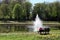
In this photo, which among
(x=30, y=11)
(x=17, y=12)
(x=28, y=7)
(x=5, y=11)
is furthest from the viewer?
(x=30, y=11)

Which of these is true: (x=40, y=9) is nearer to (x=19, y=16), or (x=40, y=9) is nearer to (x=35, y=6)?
(x=35, y=6)

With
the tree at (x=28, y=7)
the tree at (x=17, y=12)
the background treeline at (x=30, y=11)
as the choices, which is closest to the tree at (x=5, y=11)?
the background treeline at (x=30, y=11)

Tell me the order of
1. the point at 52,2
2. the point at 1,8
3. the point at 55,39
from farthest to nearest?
the point at 52,2 < the point at 1,8 < the point at 55,39

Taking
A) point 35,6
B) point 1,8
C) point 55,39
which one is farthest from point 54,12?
point 55,39

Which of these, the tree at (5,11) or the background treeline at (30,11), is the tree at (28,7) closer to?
the background treeline at (30,11)

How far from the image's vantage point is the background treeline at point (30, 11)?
77438 mm

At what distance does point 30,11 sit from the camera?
84438 millimetres

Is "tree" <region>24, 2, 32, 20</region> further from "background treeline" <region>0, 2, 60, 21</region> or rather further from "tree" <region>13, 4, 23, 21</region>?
"tree" <region>13, 4, 23, 21</region>

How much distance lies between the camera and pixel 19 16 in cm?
7725

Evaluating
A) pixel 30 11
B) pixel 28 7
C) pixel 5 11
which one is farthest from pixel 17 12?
pixel 30 11

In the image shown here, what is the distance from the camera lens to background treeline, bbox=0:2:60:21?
77.4 meters

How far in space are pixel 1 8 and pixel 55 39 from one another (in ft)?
204

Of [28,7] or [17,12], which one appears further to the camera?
[28,7]

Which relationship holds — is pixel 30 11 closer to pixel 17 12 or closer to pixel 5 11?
pixel 17 12
